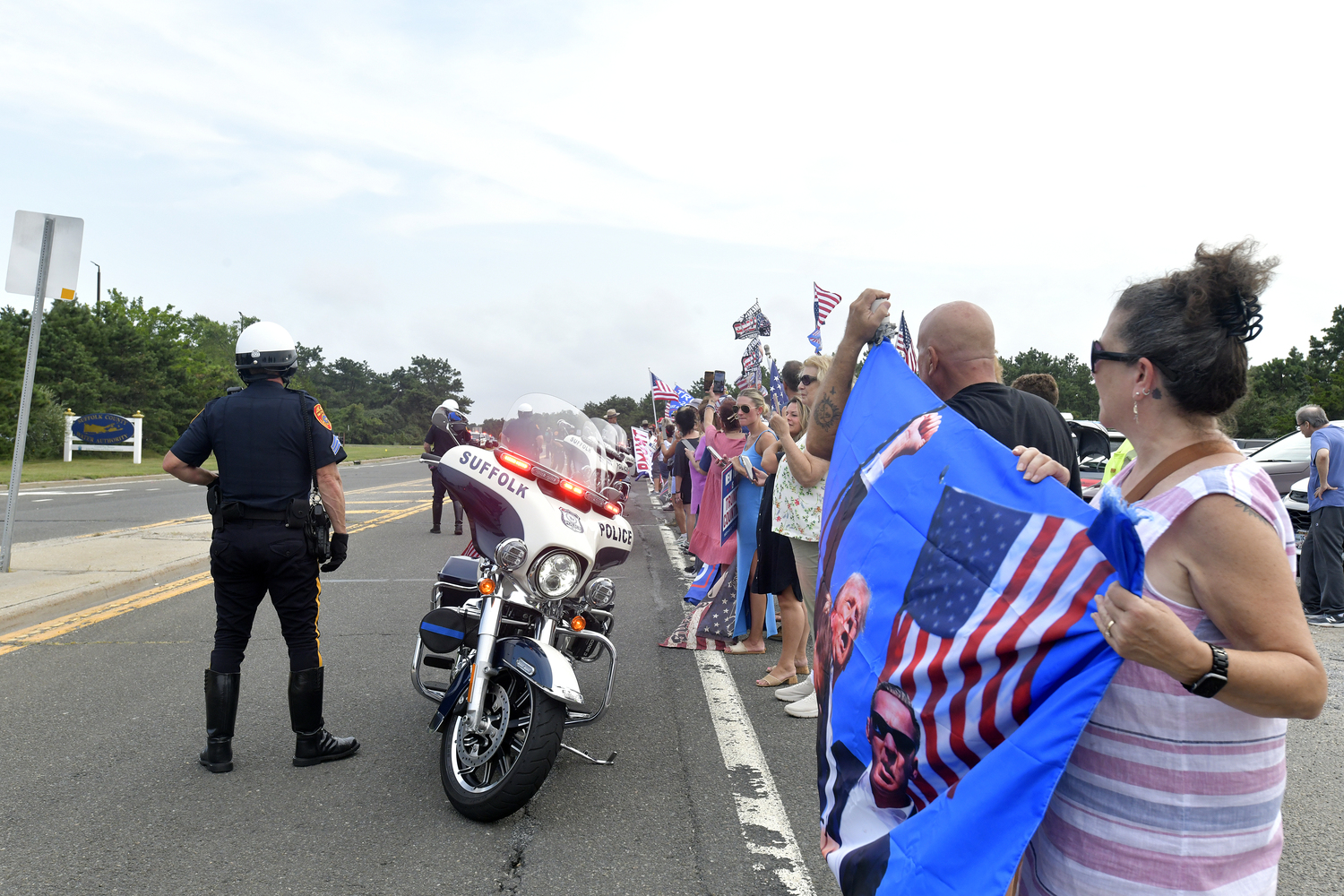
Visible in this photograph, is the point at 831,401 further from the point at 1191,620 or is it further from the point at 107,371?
the point at 107,371

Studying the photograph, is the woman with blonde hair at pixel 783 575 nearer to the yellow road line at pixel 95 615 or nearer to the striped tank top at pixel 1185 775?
the striped tank top at pixel 1185 775

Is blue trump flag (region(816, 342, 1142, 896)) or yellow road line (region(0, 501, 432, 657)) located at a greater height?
blue trump flag (region(816, 342, 1142, 896))

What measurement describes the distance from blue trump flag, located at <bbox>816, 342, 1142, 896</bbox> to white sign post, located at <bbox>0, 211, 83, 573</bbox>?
9.01 m

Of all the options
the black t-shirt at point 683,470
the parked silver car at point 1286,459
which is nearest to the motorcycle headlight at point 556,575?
the black t-shirt at point 683,470

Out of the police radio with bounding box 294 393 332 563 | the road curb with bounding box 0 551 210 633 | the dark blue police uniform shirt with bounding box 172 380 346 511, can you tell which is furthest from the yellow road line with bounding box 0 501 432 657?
the police radio with bounding box 294 393 332 563

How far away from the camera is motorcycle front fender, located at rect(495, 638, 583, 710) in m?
3.51

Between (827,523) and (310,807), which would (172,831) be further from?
(827,523)

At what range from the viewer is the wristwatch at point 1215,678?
140 cm

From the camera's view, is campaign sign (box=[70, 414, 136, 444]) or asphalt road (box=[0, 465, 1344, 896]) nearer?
asphalt road (box=[0, 465, 1344, 896])

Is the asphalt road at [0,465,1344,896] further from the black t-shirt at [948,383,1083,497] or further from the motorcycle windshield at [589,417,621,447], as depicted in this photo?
the black t-shirt at [948,383,1083,497]

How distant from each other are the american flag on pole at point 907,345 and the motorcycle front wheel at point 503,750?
199 centimetres

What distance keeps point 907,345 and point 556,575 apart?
1.93 meters

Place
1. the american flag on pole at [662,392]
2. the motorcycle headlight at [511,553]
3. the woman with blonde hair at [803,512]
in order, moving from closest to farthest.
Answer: the motorcycle headlight at [511,553], the woman with blonde hair at [803,512], the american flag on pole at [662,392]

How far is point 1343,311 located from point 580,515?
189 ft
